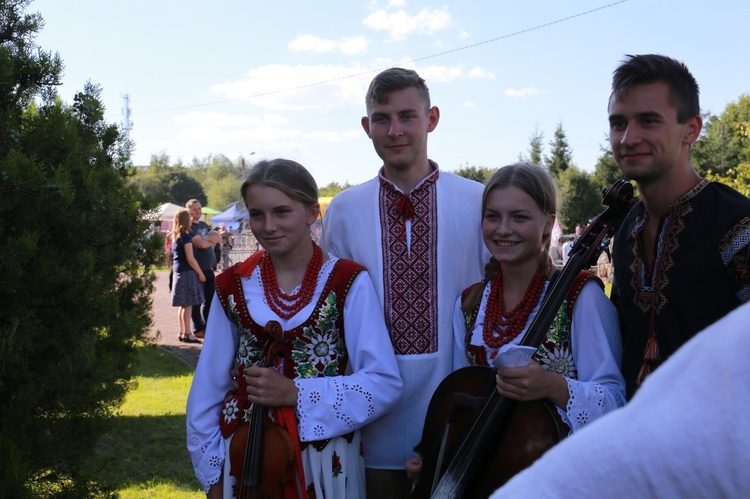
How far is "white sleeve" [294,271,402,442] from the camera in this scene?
7.42ft

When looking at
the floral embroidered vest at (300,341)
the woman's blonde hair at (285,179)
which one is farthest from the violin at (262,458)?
the woman's blonde hair at (285,179)

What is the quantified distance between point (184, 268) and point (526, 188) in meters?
7.67

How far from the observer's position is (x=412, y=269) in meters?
2.70

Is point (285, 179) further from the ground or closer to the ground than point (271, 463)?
further from the ground

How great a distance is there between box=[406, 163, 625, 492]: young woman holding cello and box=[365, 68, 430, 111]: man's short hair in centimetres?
58

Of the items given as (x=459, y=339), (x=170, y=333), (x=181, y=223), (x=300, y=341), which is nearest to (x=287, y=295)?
(x=300, y=341)

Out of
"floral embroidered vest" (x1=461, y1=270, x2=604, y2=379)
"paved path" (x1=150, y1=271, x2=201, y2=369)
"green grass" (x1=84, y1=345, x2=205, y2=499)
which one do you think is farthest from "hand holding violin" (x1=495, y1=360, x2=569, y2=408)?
"paved path" (x1=150, y1=271, x2=201, y2=369)

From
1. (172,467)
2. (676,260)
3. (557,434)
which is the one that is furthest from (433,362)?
(172,467)

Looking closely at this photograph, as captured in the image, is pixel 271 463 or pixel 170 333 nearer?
pixel 271 463

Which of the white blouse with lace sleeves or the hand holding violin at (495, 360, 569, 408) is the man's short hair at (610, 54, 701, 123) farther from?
the hand holding violin at (495, 360, 569, 408)

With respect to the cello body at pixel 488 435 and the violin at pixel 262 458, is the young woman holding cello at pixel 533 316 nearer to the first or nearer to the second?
the cello body at pixel 488 435

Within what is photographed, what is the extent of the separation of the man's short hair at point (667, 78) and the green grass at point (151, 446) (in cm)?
288

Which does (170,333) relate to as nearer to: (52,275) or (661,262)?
(52,275)

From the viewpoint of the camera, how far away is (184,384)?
743 cm
